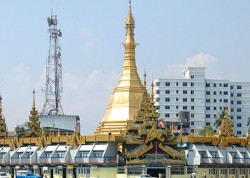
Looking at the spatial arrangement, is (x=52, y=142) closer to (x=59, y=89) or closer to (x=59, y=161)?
(x=59, y=161)

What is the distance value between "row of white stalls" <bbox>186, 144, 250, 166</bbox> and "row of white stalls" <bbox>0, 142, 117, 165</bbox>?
810cm

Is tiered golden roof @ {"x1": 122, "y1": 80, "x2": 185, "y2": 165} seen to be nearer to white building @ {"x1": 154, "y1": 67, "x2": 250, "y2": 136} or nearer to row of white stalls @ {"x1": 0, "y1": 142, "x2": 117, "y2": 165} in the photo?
row of white stalls @ {"x1": 0, "y1": 142, "x2": 117, "y2": 165}

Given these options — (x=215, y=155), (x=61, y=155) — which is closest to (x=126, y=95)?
(x=61, y=155)

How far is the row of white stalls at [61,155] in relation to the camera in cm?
6612

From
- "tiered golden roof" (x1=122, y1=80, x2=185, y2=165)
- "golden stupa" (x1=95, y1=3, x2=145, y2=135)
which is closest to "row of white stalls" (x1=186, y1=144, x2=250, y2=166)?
"tiered golden roof" (x1=122, y1=80, x2=185, y2=165)

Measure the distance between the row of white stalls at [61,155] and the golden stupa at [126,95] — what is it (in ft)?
41.1

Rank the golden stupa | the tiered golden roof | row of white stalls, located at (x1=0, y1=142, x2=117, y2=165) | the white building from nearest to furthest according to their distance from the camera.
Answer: the tiered golden roof → row of white stalls, located at (x1=0, y1=142, x2=117, y2=165) → the golden stupa → the white building

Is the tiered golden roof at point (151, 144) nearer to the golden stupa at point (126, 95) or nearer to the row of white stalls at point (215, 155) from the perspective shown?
the row of white stalls at point (215, 155)

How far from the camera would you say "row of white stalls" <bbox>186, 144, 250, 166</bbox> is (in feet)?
222

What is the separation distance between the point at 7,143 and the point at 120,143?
1631cm

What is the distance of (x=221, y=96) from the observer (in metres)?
143

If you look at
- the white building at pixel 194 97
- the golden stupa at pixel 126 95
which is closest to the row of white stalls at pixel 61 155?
the golden stupa at pixel 126 95

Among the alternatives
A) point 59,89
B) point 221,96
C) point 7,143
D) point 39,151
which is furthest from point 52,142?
point 221,96

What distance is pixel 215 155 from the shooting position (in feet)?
228
